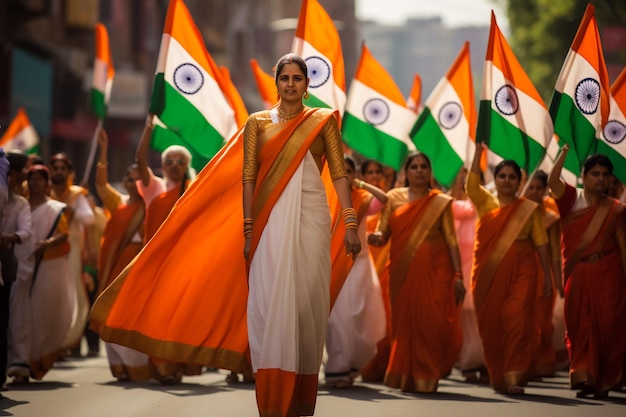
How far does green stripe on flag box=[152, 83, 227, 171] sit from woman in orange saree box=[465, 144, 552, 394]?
2.70 m

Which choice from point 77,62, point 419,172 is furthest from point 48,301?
point 77,62

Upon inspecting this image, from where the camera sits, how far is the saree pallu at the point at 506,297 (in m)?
12.5

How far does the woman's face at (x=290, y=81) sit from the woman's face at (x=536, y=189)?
510cm

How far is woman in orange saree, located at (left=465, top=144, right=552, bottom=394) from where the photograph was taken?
12.5m

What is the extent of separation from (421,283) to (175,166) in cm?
249

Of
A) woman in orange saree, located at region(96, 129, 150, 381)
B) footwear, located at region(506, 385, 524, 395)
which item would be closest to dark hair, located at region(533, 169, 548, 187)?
footwear, located at region(506, 385, 524, 395)

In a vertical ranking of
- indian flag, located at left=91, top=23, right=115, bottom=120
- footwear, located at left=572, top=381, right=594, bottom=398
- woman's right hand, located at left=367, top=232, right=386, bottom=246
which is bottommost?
footwear, located at left=572, top=381, right=594, bottom=398

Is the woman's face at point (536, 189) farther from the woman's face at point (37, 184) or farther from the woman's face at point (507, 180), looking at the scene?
the woman's face at point (37, 184)

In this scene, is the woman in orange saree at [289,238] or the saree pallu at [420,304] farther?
the saree pallu at [420,304]

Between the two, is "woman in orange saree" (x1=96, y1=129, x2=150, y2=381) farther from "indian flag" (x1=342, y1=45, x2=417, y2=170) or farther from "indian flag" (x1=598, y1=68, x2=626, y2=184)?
"indian flag" (x1=598, y1=68, x2=626, y2=184)

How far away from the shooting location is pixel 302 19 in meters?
14.6

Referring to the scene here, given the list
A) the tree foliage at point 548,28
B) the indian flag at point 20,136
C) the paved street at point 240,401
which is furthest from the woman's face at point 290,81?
the tree foliage at point 548,28

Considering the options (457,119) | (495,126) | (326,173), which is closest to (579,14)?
(457,119)

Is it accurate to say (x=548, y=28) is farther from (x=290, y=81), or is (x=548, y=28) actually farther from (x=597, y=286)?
(x=290, y=81)
